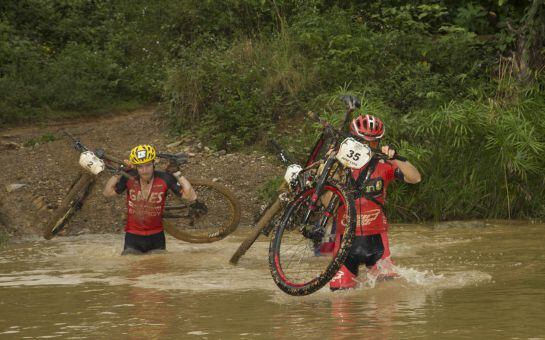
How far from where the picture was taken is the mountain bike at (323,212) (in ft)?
28.0

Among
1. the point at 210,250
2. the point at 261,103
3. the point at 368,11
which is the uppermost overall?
the point at 368,11

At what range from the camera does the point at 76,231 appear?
14352 mm

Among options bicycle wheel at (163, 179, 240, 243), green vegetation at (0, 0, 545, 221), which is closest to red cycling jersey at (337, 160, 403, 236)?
bicycle wheel at (163, 179, 240, 243)

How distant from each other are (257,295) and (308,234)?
0.82m

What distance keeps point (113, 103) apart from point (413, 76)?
233 inches

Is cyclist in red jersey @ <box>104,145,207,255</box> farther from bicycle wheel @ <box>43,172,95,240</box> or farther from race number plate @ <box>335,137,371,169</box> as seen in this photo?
race number plate @ <box>335,137,371,169</box>

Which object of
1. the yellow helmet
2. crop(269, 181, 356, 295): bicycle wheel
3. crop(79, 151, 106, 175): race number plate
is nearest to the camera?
crop(269, 181, 356, 295): bicycle wheel

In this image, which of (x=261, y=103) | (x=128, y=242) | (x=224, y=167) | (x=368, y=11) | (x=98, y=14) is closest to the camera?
(x=128, y=242)

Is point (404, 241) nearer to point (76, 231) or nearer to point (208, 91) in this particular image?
point (76, 231)

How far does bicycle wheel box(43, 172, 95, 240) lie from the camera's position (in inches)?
502

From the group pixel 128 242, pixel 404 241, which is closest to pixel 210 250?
pixel 128 242

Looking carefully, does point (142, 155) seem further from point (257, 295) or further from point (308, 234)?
point (308, 234)

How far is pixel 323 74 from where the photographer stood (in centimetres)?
1719

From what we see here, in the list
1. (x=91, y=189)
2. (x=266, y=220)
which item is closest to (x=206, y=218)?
(x=91, y=189)
